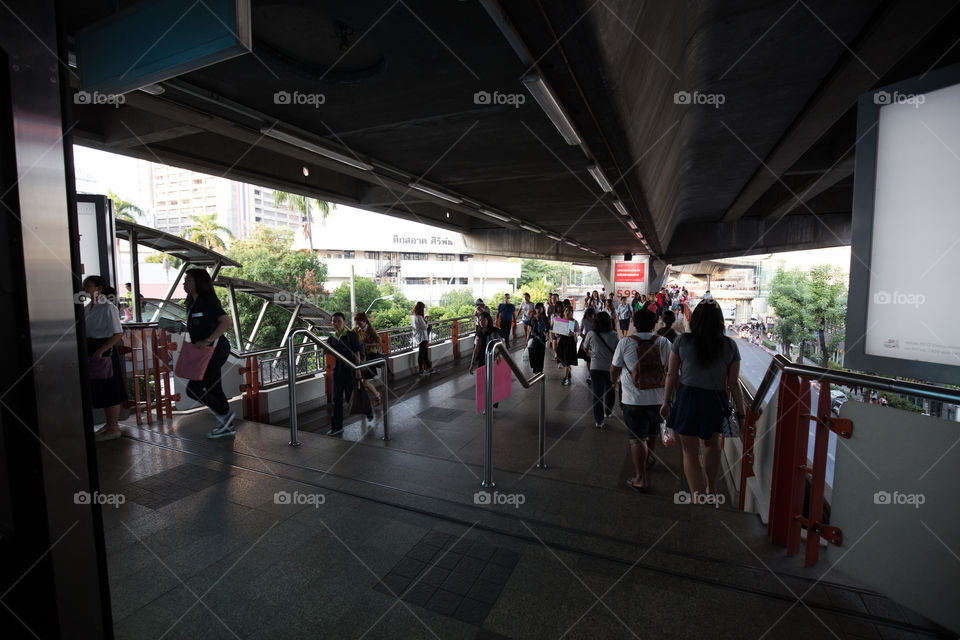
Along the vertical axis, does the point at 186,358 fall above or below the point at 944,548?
above

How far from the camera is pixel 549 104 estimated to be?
15.0ft

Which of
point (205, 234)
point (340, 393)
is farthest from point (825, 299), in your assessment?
point (205, 234)

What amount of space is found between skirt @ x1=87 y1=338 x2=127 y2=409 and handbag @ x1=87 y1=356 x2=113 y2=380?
69 millimetres

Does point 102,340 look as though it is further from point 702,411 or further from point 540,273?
point 540,273

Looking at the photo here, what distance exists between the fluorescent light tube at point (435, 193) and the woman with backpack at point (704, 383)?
685 cm

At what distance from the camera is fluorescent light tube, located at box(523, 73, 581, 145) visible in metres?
4.01

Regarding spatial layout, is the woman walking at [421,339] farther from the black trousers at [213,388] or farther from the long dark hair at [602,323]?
the black trousers at [213,388]

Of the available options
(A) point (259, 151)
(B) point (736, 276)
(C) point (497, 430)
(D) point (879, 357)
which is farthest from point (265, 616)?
(B) point (736, 276)

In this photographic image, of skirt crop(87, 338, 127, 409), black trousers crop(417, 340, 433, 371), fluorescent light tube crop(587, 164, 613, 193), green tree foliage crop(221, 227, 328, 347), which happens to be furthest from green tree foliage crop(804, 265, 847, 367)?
green tree foliage crop(221, 227, 328, 347)

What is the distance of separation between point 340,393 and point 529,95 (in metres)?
4.38

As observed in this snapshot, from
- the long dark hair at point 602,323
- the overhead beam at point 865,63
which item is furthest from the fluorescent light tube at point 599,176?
the long dark hair at point 602,323

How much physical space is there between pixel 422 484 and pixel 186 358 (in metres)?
2.91

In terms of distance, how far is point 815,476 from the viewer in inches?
105

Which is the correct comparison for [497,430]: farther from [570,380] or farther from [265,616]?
[265,616]
